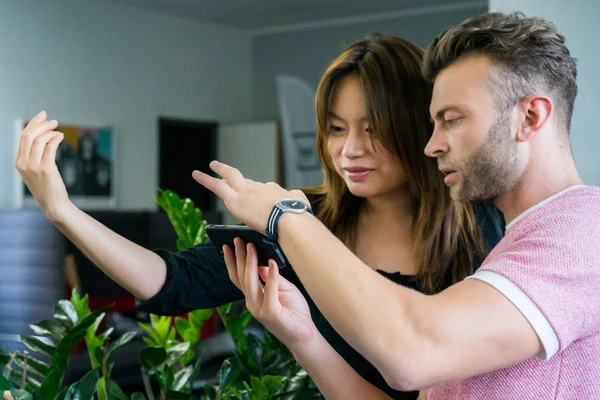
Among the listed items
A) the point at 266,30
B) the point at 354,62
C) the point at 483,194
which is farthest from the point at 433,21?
the point at 483,194

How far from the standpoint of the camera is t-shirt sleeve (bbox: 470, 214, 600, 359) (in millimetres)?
982

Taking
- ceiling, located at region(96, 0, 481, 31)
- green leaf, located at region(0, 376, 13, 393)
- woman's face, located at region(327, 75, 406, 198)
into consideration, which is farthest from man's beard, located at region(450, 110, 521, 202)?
ceiling, located at region(96, 0, 481, 31)

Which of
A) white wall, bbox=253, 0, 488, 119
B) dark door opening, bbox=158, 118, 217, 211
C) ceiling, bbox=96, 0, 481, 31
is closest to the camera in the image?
ceiling, bbox=96, 0, 481, 31

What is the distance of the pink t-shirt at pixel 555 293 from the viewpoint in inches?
38.9

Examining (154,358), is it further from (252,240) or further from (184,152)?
(184,152)

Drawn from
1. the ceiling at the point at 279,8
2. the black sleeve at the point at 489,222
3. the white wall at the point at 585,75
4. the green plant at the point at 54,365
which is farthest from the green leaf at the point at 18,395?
the ceiling at the point at 279,8

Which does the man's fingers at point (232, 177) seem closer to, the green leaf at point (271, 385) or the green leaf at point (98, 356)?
the green leaf at point (271, 385)

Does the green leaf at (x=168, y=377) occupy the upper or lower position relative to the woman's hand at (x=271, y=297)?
lower

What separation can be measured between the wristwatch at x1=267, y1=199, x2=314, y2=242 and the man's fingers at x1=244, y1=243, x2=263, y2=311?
162 millimetres

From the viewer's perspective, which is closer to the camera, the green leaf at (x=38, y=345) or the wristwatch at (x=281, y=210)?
the wristwatch at (x=281, y=210)

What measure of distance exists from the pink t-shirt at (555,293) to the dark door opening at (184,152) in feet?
24.7

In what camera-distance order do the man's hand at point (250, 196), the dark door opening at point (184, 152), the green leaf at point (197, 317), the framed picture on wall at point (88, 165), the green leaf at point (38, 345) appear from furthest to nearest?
the dark door opening at point (184, 152) → the framed picture on wall at point (88, 165) → the green leaf at point (197, 317) → the green leaf at point (38, 345) → the man's hand at point (250, 196)

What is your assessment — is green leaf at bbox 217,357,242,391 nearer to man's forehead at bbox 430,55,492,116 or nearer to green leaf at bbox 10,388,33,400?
green leaf at bbox 10,388,33,400

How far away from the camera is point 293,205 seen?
3.49 ft
